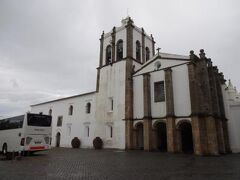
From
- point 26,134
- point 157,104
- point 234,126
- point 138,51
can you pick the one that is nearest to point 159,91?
point 157,104

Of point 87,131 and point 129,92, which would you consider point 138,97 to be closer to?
point 129,92

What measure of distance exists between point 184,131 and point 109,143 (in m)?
9.86

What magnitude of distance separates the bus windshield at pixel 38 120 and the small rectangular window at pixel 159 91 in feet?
40.2

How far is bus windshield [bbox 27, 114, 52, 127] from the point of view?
664 inches

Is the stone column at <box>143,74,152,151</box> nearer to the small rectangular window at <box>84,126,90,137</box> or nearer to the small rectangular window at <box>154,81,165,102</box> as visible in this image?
the small rectangular window at <box>154,81,165,102</box>

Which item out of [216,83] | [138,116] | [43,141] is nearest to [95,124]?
[138,116]

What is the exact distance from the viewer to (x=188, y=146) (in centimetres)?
2548

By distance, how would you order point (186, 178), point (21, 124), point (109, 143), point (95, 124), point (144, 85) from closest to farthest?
point (186, 178) < point (21, 124) < point (144, 85) < point (109, 143) < point (95, 124)

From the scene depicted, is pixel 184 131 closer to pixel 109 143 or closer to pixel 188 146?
pixel 188 146

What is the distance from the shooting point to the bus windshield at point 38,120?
1686cm

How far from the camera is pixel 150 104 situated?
23.8 metres

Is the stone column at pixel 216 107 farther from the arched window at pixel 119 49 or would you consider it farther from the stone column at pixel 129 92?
the arched window at pixel 119 49

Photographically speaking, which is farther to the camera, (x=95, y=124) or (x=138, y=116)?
(x=95, y=124)

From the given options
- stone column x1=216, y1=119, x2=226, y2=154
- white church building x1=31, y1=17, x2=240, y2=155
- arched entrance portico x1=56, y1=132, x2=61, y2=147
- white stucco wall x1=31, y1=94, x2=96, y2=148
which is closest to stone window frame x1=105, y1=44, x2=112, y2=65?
white church building x1=31, y1=17, x2=240, y2=155
